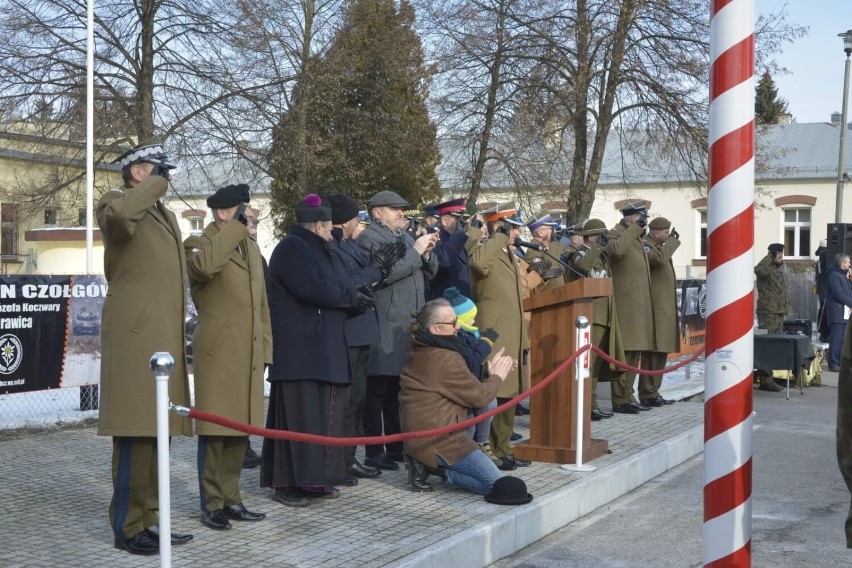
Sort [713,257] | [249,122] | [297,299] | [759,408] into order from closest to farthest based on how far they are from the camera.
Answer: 1. [713,257]
2. [297,299]
3. [759,408]
4. [249,122]

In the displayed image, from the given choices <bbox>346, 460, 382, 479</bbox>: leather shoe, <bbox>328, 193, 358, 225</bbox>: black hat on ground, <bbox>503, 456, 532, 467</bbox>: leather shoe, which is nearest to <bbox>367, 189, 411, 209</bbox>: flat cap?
<bbox>328, 193, 358, 225</bbox>: black hat on ground

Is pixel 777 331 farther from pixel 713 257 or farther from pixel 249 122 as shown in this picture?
pixel 713 257

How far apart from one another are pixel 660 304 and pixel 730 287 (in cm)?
803

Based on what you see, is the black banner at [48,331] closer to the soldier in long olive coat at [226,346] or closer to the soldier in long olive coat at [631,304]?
the soldier in long olive coat at [226,346]

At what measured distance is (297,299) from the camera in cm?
663

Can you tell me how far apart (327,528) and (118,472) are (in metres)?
1.29

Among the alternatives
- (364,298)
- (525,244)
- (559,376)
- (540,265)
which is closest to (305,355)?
(364,298)

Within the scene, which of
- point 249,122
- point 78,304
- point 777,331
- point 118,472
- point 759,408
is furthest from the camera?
point 249,122

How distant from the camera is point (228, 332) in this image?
6141 mm

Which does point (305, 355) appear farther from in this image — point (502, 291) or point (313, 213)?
point (502, 291)

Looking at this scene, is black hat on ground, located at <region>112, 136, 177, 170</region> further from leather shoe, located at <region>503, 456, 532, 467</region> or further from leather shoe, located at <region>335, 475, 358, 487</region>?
leather shoe, located at <region>503, 456, 532, 467</region>

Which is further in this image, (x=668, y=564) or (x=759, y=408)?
(x=759, y=408)

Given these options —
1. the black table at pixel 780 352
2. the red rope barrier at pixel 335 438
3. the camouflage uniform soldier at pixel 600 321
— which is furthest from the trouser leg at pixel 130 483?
the black table at pixel 780 352

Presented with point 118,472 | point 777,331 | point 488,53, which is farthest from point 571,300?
point 488,53
